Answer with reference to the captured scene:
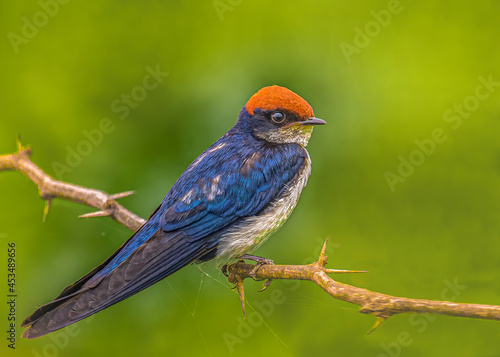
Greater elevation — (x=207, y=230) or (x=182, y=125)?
(x=182, y=125)

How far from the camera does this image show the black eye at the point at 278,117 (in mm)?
2553

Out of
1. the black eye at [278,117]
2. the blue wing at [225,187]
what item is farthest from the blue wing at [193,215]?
the black eye at [278,117]

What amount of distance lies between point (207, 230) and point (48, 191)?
73cm

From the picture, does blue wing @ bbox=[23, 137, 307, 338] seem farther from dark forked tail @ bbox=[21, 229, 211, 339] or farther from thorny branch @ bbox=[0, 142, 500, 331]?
thorny branch @ bbox=[0, 142, 500, 331]

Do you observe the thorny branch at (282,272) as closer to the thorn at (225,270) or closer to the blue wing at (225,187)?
the thorn at (225,270)

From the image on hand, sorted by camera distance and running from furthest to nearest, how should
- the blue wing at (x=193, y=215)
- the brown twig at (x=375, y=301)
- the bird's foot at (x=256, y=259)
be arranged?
1. the bird's foot at (x=256, y=259)
2. the blue wing at (x=193, y=215)
3. the brown twig at (x=375, y=301)

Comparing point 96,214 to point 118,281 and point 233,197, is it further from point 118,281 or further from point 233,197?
point 233,197

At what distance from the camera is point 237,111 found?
2.98 metres

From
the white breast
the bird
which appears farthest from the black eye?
the white breast

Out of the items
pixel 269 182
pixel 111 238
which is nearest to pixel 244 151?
pixel 269 182

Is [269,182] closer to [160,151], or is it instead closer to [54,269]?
[160,151]

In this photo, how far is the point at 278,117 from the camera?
2568mm

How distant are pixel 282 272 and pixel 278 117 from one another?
0.76 meters

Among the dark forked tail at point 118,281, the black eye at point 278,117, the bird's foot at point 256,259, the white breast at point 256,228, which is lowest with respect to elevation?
the bird's foot at point 256,259
